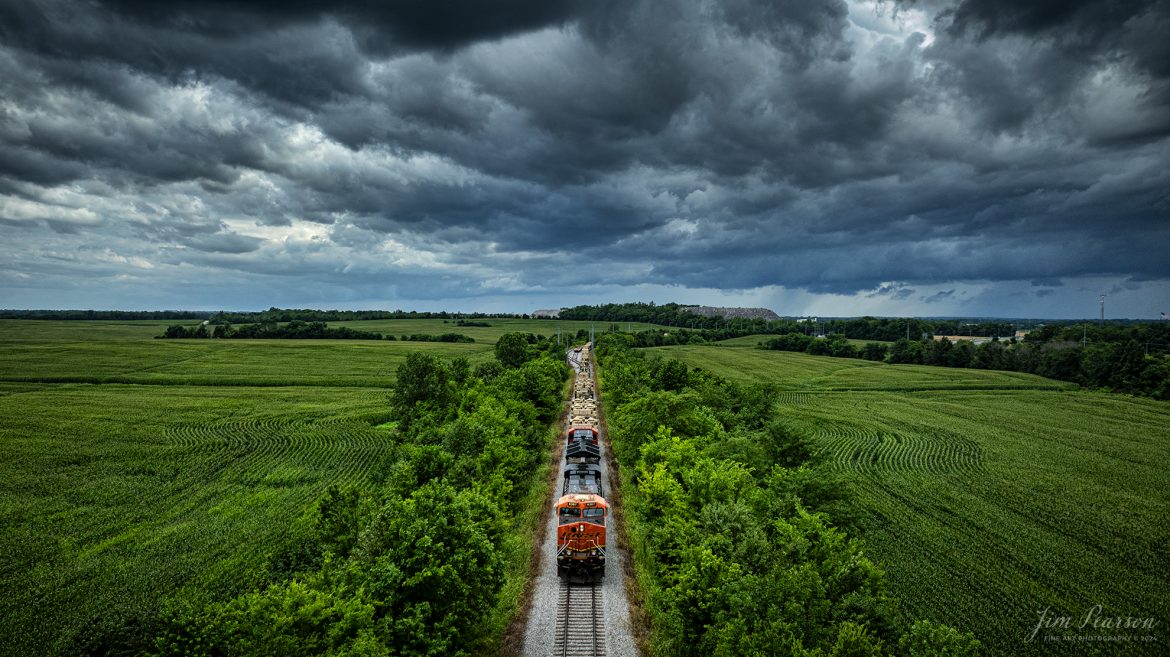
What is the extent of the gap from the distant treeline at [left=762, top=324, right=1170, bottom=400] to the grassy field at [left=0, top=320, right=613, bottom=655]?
129 m

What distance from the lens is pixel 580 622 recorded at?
81.7ft

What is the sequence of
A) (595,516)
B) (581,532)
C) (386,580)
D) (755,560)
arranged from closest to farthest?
1. (386,580)
2. (755,560)
3. (581,532)
4. (595,516)

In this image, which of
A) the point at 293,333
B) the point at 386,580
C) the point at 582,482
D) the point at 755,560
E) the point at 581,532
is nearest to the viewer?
the point at 386,580

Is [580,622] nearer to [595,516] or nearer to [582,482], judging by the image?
[595,516]

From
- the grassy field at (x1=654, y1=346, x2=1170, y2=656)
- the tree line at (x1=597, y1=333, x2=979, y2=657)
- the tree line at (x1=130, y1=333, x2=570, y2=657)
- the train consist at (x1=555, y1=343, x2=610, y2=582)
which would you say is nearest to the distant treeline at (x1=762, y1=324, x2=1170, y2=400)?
the grassy field at (x1=654, y1=346, x2=1170, y2=656)

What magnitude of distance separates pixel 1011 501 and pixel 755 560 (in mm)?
35427

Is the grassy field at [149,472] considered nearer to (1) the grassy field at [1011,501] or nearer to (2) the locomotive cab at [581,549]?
(2) the locomotive cab at [581,549]

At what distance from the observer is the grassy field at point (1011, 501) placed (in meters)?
27.2

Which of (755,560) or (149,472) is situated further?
(149,472)

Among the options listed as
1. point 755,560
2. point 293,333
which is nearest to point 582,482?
point 755,560

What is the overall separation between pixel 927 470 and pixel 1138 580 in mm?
22448

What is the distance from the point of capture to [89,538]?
3369 cm

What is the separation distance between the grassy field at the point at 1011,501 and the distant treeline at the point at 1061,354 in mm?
10767

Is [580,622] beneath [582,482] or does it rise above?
beneath
